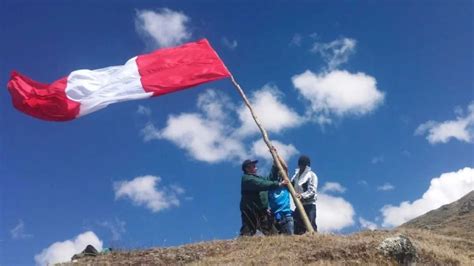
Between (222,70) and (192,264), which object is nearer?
(192,264)

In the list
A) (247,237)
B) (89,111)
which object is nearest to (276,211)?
(247,237)

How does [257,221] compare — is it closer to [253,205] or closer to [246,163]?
[253,205]

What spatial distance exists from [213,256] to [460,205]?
1484 inches

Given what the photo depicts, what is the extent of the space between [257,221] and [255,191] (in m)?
0.67

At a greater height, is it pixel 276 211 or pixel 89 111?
pixel 89 111

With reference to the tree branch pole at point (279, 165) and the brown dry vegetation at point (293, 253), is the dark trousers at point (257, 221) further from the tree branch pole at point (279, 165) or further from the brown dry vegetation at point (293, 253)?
the tree branch pole at point (279, 165)

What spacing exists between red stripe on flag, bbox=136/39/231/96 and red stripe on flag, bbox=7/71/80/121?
5.90 feet

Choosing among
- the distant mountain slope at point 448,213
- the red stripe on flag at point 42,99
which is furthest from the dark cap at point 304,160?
the distant mountain slope at point 448,213

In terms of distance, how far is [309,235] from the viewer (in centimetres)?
1234

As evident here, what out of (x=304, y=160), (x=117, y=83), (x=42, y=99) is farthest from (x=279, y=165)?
(x=42, y=99)

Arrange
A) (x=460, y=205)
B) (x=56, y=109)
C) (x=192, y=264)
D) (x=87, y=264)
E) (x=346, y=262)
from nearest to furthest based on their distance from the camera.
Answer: (x=346, y=262), (x=192, y=264), (x=87, y=264), (x=56, y=109), (x=460, y=205)

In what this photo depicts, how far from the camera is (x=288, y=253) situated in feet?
36.7

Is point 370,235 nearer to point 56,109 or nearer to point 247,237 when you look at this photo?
point 247,237

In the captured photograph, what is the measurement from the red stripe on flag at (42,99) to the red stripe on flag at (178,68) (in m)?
1.80
